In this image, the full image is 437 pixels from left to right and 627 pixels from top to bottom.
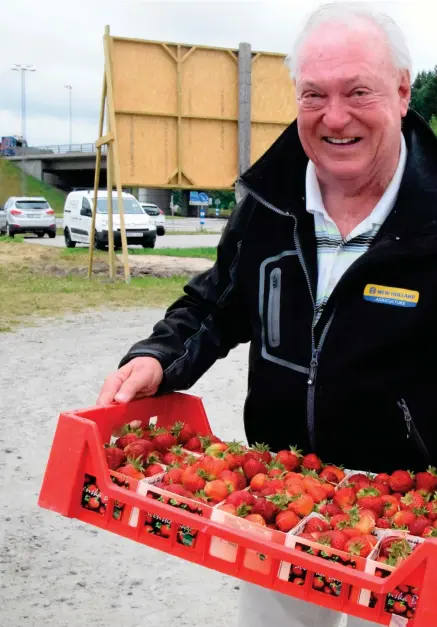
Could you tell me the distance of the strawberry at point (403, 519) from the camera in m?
1.84

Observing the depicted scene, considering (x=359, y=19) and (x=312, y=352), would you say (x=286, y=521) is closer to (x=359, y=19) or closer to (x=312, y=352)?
(x=312, y=352)

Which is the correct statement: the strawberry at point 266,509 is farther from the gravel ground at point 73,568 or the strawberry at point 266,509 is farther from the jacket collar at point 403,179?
the gravel ground at point 73,568

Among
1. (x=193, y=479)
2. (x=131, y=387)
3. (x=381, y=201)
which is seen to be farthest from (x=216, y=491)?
(x=381, y=201)

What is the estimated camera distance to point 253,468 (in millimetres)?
2148

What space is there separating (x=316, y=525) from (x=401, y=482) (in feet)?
1.10

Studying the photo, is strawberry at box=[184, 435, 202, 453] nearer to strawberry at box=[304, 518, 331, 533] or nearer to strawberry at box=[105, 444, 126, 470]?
strawberry at box=[105, 444, 126, 470]

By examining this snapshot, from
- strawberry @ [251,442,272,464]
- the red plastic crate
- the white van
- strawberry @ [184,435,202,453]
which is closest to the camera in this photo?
the red plastic crate

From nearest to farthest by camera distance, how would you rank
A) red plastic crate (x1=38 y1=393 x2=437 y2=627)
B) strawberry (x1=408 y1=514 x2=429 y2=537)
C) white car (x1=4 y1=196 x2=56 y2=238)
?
red plastic crate (x1=38 y1=393 x2=437 y2=627)
strawberry (x1=408 y1=514 x2=429 y2=537)
white car (x1=4 y1=196 x2=56 y2=238)

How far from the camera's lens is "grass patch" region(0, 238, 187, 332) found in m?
11.2

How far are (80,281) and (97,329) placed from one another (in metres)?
5.21

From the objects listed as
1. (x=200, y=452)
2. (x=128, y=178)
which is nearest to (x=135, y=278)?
(x=128, y=178)

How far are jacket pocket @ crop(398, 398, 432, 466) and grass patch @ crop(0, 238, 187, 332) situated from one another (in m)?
8.06

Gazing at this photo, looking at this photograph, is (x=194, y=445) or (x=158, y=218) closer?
(x=194, y=445)

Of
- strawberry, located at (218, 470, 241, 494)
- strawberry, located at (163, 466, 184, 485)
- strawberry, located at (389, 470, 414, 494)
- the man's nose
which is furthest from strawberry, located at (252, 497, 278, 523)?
the man's nose
